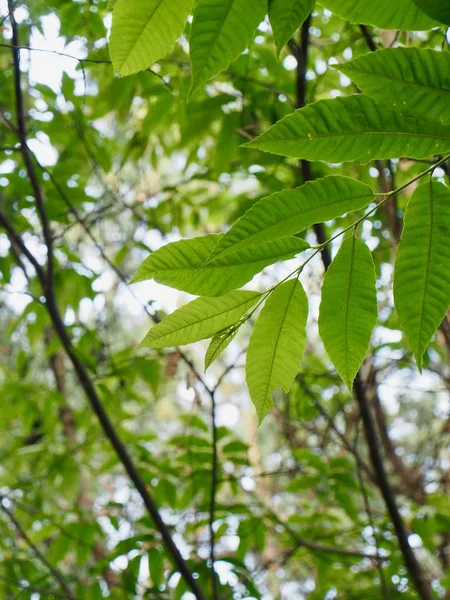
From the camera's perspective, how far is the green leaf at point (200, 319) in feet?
2.15

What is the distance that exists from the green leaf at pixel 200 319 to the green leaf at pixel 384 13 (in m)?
0.28

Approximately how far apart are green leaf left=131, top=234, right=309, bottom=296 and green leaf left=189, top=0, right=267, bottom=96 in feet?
0.49

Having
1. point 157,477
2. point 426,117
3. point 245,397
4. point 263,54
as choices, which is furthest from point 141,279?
point 245,397

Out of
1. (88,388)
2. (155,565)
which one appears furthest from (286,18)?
(155,565)

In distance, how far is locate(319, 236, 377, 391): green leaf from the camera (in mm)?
625

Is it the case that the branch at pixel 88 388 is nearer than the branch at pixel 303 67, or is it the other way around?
the branch at pixel 303 67

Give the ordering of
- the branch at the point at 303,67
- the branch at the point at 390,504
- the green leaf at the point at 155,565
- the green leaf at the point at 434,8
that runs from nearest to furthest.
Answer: the green leaf at the point at 434,8
the branch at the point at 303,67
the branch at the point at 390,504
the green leaf at the point at 155,565

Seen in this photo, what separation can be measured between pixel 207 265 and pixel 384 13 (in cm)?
27

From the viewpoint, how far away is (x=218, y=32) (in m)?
0.56

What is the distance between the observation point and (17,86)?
1.18 m

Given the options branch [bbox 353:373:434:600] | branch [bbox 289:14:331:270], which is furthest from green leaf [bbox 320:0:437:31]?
branch [bbox 353:373:434:600]

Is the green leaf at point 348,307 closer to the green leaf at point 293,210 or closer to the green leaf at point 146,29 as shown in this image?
the green leaf at point 293,210

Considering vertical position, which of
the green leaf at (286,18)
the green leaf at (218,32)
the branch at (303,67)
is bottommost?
the green leaf at (218,32)

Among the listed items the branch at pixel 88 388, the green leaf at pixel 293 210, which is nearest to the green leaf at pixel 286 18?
the green leaf at pixel 293 210
